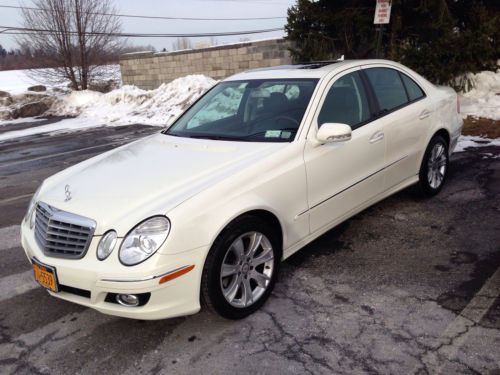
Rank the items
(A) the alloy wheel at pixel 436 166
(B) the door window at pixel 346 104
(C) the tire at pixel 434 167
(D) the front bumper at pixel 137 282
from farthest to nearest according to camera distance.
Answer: (A) the alloy wheel at pixel 436 166
(C) the tire at pixel 434 167
(B) the door window at pixel 346 104
(D) the front bumper at pixel 137 282

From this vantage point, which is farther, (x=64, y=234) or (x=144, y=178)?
(x=144, y=178)

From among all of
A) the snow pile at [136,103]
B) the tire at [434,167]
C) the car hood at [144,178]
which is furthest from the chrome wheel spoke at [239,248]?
the snow pile at [136,103]

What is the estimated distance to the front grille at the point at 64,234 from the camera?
105 inches

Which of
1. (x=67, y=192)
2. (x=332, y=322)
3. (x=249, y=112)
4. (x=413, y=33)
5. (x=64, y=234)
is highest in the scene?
(x=413, y=33)

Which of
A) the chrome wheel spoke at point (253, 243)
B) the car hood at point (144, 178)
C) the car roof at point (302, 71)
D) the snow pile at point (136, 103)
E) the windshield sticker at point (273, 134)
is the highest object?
the car roof at point (302, 71)

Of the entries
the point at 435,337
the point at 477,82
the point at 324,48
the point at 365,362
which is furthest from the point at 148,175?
the point at 477,82

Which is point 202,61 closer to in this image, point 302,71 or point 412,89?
point 412,89

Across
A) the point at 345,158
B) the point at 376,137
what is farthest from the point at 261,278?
the point at 376,137

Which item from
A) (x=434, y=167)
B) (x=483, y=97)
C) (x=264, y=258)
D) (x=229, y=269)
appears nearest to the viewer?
(x=229, y=269)

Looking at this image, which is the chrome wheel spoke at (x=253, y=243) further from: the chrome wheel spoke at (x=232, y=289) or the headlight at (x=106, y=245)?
the headlight at (x=106, y=245)

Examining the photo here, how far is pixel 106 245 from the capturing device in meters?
2.60

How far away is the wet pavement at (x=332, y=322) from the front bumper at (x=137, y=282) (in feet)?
1.09

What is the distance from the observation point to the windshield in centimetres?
359

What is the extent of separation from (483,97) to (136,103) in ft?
36.6
